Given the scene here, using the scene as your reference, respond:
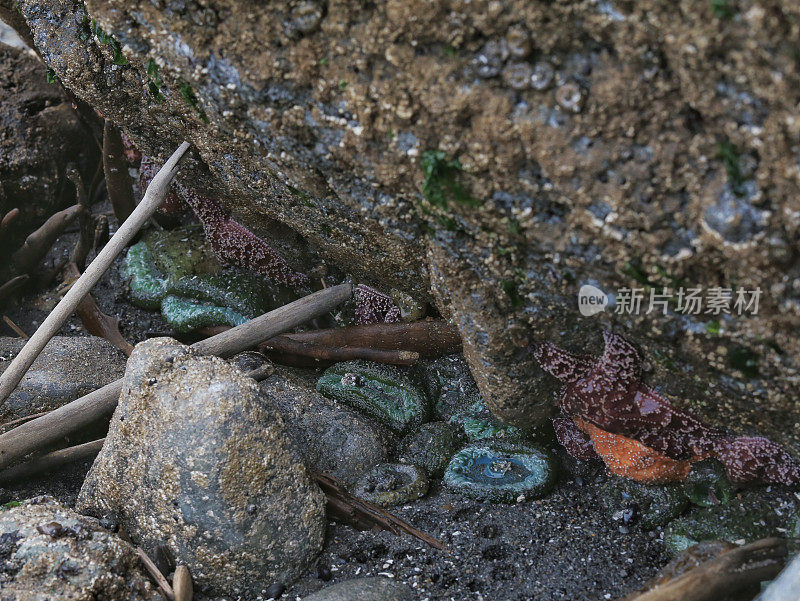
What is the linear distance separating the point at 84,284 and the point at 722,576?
123 inches

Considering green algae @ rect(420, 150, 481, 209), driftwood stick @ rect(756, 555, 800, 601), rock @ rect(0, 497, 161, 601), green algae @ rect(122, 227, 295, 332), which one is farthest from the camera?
green algae @ rect(122, 227, 295, 332)

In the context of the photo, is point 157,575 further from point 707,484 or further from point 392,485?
point 707,484

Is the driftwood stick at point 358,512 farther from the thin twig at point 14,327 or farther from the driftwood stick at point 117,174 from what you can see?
the driftwood stick at point 117,174

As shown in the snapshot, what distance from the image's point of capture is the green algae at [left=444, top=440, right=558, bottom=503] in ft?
11.1

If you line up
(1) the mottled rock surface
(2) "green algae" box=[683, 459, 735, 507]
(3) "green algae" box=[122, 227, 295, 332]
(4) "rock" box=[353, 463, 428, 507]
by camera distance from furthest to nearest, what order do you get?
(3) "green algae" box=[122, 227, 295, 332], (4) "rock" box=[353, 463, 428, 507], (2) "green algae" box=[683, 459, 735, 507], (1) the mottled rock surface

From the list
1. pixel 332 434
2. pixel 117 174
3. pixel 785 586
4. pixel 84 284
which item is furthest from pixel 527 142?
pixel 117 174

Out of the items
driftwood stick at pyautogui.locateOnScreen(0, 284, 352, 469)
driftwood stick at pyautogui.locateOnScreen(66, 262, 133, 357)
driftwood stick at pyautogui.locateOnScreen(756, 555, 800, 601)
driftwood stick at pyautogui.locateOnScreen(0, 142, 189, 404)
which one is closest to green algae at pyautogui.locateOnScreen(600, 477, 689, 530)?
driftwood stick at pyautogui.locateOnScreen(756, 555, 800, 601)

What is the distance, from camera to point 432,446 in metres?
3.74

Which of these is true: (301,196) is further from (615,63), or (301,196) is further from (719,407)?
(719,407)

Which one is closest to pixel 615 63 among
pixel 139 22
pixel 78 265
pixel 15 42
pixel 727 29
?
pixel 727 29

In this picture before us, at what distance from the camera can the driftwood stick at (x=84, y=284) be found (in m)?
3.57

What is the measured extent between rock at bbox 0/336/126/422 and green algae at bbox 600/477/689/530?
2.81 metres

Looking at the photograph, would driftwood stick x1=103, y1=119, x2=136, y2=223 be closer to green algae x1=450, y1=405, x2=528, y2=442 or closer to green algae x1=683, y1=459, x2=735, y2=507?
green algae x1=450, y1=405, x2=528, y2=442

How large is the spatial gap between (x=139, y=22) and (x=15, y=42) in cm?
402
